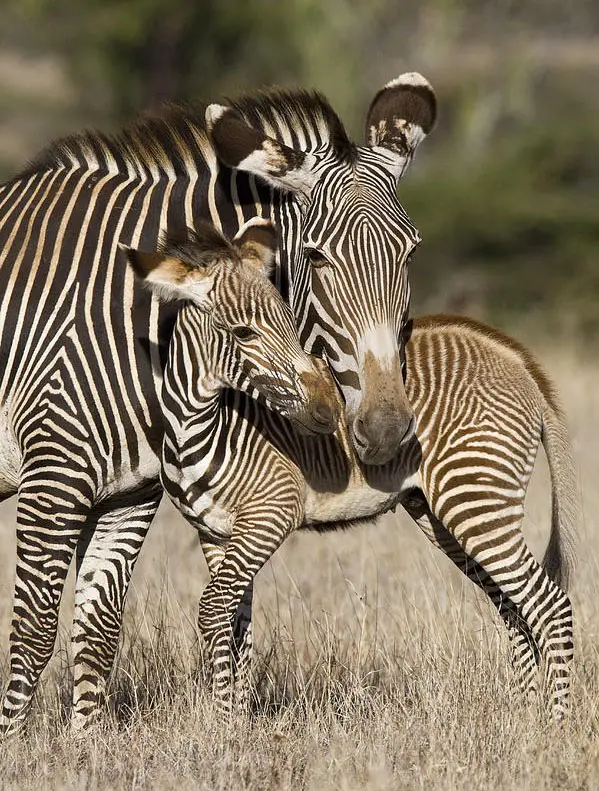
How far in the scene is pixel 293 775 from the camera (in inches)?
186

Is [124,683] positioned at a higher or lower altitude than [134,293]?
lower

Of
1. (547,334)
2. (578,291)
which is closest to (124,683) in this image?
(547,334)

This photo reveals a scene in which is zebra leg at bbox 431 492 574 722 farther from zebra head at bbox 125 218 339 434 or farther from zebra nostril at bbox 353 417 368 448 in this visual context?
zebra head at bbox 125 218 339 434

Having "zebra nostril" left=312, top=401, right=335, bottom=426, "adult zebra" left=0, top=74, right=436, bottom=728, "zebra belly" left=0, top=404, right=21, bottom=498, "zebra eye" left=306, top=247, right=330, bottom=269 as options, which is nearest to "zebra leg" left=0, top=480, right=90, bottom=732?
"adult zebra" left=0, top=74, right=436, bottom=728

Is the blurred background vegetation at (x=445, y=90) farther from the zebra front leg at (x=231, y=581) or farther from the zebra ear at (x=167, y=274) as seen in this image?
the zebra front leg at (x=231, y=581)

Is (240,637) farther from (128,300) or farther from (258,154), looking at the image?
(258,154)

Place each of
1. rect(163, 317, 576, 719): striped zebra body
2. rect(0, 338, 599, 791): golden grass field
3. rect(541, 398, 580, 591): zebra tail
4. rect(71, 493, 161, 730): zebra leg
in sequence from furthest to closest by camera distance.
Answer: rect(541, 398, 580, 591): zebra tail < rect(71, 493, 161, 730): zebra leg < rect(163, 317, 576, 719): striped zebra body < rect(0, 338, 599, 791): golden grass field

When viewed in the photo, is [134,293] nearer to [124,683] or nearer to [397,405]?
[397,405]

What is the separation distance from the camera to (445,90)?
35.2 m

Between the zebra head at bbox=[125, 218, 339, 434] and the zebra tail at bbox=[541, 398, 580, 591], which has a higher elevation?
the zebra head at bbox=[125, 218, 339, 434]

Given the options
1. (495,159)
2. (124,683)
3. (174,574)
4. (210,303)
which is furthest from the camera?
(495,159)

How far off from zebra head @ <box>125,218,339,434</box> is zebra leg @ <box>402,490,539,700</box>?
1214mm

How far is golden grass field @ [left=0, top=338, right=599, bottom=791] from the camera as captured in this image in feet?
15.1

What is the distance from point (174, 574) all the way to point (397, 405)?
401cm
